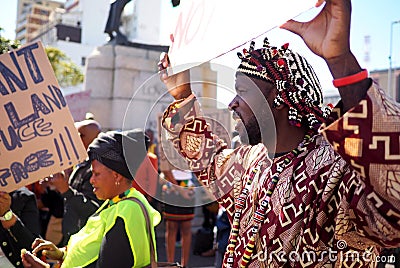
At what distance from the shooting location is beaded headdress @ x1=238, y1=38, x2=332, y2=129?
2.02m

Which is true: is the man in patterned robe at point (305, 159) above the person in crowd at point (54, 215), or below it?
above

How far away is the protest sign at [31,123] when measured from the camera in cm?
276

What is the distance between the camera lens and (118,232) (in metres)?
2.53

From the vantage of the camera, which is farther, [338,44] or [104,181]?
[104,181]

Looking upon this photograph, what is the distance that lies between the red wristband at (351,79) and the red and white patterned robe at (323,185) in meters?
0.05

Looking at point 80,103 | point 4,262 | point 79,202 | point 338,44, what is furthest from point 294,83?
point 80,103

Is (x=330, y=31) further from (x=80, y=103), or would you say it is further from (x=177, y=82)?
(x=80, y=103)

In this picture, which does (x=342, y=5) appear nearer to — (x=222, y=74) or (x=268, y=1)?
(x=268, y=1)

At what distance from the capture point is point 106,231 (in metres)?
2.55

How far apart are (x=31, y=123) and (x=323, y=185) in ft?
5.49

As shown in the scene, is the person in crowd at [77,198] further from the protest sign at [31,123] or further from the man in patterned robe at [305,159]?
the man in patterned robe at [305,159]

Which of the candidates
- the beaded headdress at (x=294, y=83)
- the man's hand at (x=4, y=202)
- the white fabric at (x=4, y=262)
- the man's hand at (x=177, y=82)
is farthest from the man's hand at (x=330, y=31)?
the white fabric at (x=4, y=262)

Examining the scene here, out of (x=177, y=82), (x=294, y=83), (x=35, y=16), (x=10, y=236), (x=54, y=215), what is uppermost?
(x=294, y=83)

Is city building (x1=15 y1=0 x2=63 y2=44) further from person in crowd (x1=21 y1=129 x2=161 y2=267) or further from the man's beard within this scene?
the man's beard
